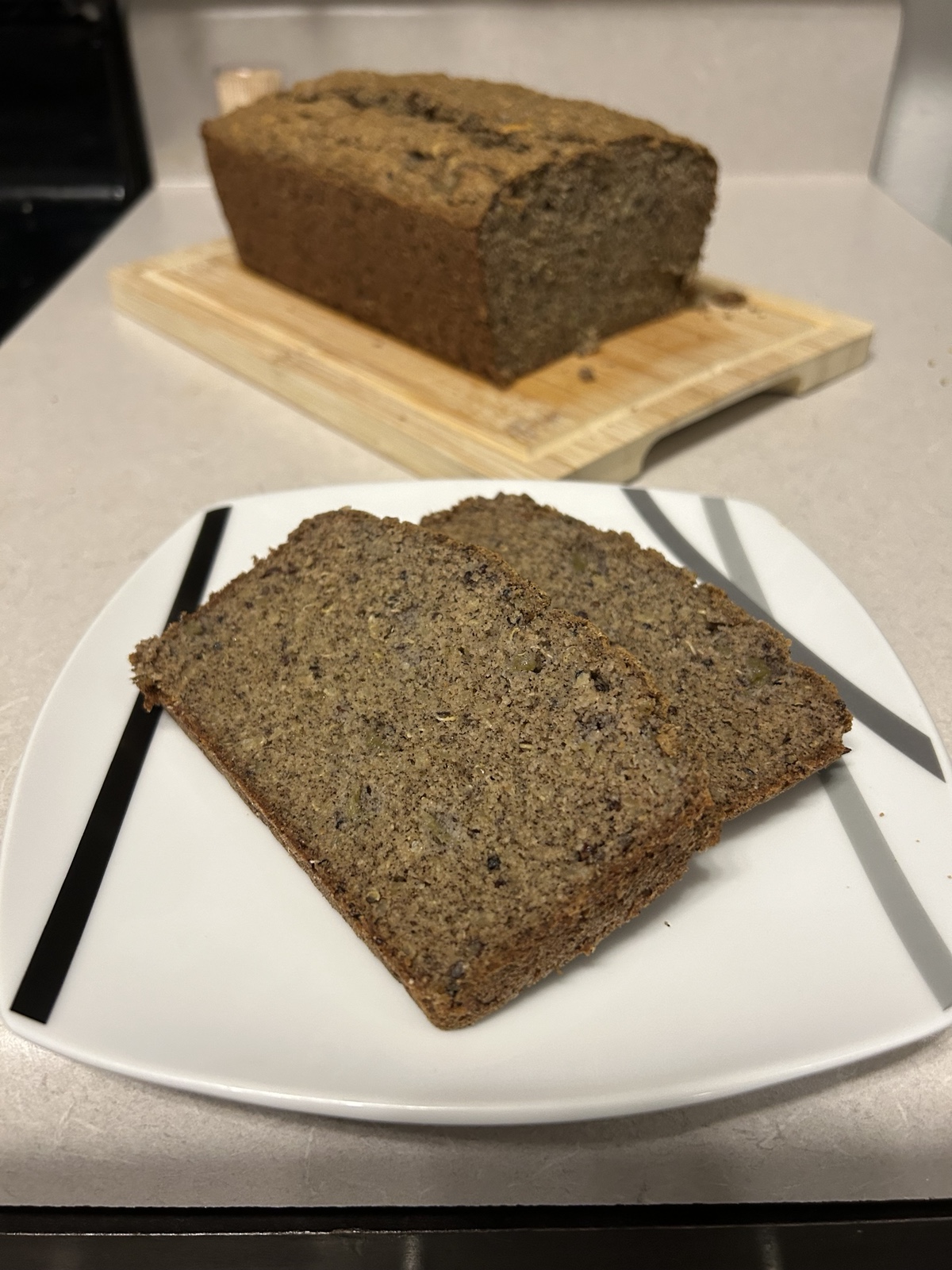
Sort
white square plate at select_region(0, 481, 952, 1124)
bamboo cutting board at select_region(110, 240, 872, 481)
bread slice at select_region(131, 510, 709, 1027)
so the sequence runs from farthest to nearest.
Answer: bamboo cutting board at select_region(110, 240, 872, 481)
bread slice at select_region(131, 510, 709, 1027)
white square plate at select_region(0, 481, 952, 1124)

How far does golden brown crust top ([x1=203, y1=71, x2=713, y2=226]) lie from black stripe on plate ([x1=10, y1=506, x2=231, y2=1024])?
129 centimetres

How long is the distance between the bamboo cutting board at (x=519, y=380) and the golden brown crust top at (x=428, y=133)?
0.40m

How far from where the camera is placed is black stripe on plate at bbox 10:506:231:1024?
115cm

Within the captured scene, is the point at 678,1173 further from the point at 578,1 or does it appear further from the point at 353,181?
the point at 578,1

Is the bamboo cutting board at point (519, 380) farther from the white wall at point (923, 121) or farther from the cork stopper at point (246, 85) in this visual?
the white wall at point (923, 121)

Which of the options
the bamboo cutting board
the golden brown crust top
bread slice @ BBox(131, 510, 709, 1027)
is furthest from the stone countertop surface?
the golden brown crust top

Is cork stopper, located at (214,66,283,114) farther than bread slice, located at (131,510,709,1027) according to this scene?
Yes

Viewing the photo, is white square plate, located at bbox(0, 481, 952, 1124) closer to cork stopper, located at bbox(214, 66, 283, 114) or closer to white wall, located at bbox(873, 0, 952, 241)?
cork stopper, located at bbox(214, 66, 283, 114)

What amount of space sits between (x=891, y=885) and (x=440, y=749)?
23.4 inches

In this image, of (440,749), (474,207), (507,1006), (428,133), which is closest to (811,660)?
(440,749)

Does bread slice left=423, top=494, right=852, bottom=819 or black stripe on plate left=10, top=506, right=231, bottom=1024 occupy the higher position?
bread slice left=423, top=494, right=852, bottom=819

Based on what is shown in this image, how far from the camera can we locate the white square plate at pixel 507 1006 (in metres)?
1.08

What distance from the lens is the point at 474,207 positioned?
2.29 m

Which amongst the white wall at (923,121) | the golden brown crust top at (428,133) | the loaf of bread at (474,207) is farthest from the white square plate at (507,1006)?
the white wall at (923,121)
